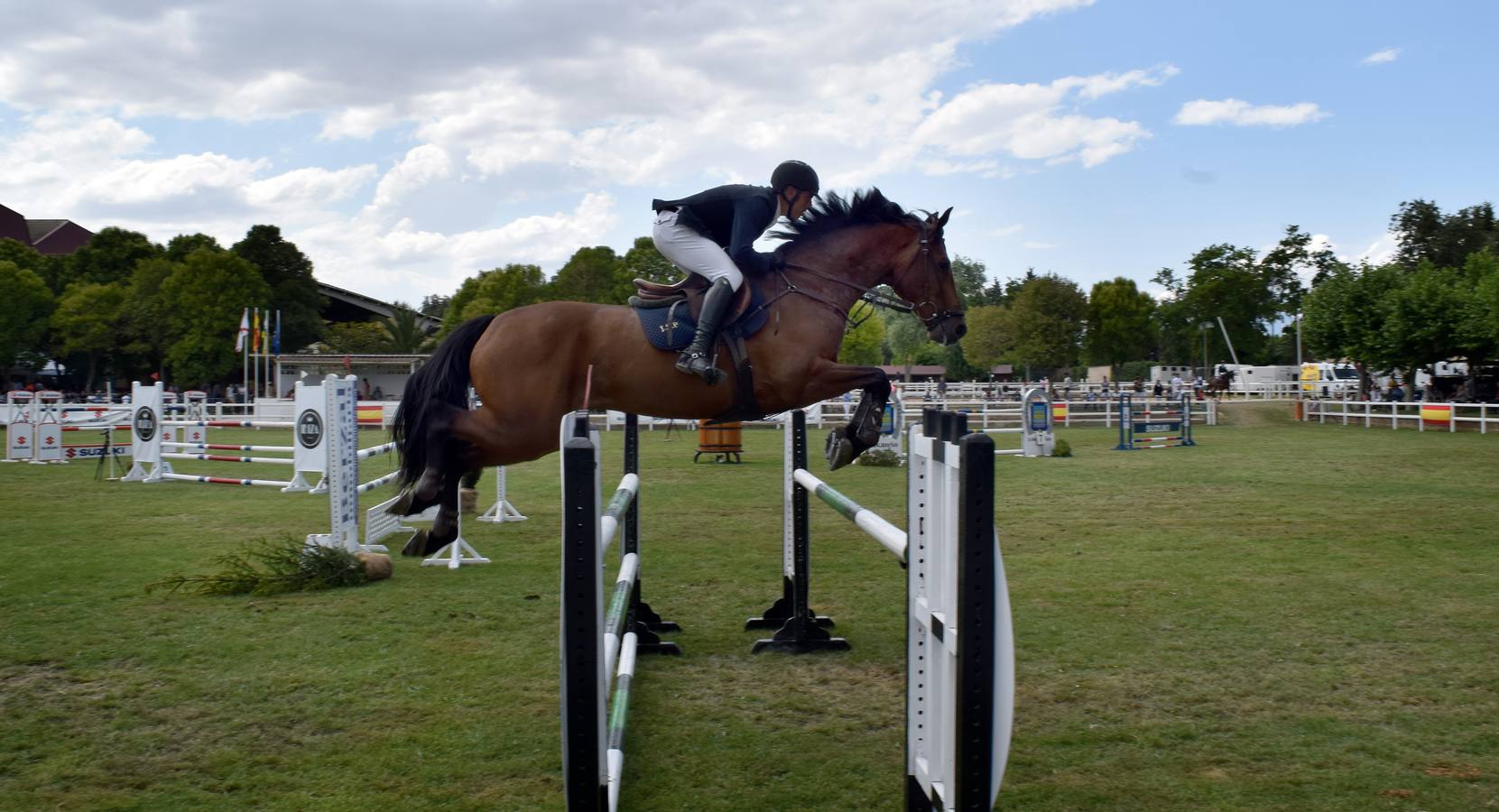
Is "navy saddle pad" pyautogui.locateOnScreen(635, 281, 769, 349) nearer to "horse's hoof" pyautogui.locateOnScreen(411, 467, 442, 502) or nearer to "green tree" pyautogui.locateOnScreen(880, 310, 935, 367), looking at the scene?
"horse's hoof" pyautogui.locateOnScreen(411, 467, 442, 502)

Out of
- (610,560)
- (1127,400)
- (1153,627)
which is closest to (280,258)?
(1127,400)

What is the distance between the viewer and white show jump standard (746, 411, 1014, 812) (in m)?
2.12

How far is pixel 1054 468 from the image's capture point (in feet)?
53.0

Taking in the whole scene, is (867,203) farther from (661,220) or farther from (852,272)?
(661,220)

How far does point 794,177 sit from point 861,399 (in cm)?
133

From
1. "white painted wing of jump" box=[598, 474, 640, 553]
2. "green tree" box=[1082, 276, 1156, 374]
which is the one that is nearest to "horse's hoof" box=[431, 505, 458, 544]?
"white painted wing of jump" box=[598, 474, 640, 553]

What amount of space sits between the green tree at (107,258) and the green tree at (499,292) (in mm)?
15527

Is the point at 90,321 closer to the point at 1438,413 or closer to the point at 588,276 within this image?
the point at 588,276

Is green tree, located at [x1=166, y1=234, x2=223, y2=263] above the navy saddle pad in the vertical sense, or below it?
above

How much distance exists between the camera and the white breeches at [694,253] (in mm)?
4918

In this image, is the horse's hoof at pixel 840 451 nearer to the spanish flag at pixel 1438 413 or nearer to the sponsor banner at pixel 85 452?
the sponsor banner at pixel 85 452

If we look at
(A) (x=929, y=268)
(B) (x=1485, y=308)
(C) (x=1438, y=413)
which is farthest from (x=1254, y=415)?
(A) (x=929, y=268)

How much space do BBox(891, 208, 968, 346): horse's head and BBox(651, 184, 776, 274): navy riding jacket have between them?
885 millimetres

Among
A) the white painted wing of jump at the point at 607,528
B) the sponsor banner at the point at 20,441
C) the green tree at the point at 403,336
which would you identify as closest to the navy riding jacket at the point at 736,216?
the white painted wing of jump at the point at 607,528
